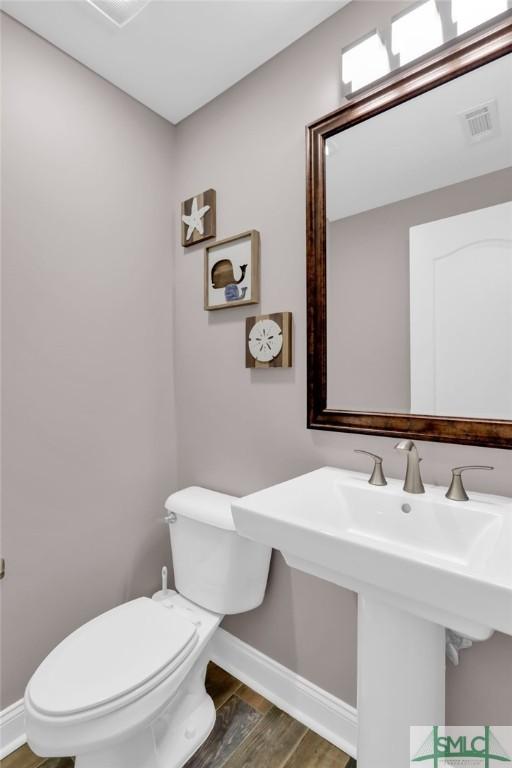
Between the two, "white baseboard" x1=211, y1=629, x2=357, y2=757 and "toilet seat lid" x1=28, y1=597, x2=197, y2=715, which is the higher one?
"toilet seat lid" x1=28, y1=597, x2=197, y2=715

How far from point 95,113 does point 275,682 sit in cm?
229

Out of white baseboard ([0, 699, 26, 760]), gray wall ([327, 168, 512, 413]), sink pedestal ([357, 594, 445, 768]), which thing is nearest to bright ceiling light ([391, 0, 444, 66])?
gray wall ([327, 168, 512, 413])

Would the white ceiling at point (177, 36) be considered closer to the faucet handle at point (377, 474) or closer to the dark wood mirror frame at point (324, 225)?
the dark wood mirror frame at point (324, 225)

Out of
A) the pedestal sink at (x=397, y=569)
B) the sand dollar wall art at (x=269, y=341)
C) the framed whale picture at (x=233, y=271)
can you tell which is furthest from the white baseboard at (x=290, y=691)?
the framed whale picture at (x=233, y=271)

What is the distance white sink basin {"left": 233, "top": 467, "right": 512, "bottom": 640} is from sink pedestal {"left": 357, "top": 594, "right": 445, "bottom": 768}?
0.11 m

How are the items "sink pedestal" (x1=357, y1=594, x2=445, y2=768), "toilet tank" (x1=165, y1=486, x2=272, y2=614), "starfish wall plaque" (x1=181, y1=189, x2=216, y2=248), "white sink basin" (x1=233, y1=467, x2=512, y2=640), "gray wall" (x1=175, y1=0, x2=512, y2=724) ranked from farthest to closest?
"starfish wall plaque" (x1=181, y1=189, x2=216, y2=248)
"toilet tank" (x1=165, y1=486, x2=272, y2=614)
"gray wall" (x1=175, y1=0, x2=512, y2=724)
"sink pedestal" (x1=357, y1=594, x2=445, y2=768)
"white sink basin" (x1=233, y1=467, x2=512, y2=640)

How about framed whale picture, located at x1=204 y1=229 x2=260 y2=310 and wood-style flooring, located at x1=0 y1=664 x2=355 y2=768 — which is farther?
framed whale picture, located at x1=204 y1=229 x2=260 y2=310

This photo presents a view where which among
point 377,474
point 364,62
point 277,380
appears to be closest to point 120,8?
point 364,62

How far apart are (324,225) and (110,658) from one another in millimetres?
1471

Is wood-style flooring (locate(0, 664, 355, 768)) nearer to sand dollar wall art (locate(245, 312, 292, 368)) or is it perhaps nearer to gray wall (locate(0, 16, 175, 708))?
gray wall (locate(0, 16, 175, 708))

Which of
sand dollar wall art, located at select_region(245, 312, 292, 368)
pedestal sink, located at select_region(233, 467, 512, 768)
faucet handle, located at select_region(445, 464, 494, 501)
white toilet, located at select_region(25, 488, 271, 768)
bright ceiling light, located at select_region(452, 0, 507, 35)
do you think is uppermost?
bright ceiling light, located at select_region(452, 0, 507, 35)

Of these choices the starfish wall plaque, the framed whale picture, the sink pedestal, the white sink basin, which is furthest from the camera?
the starfish wall plaque

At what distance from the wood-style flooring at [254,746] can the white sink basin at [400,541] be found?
30.6 inches

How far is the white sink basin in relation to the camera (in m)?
0.62
